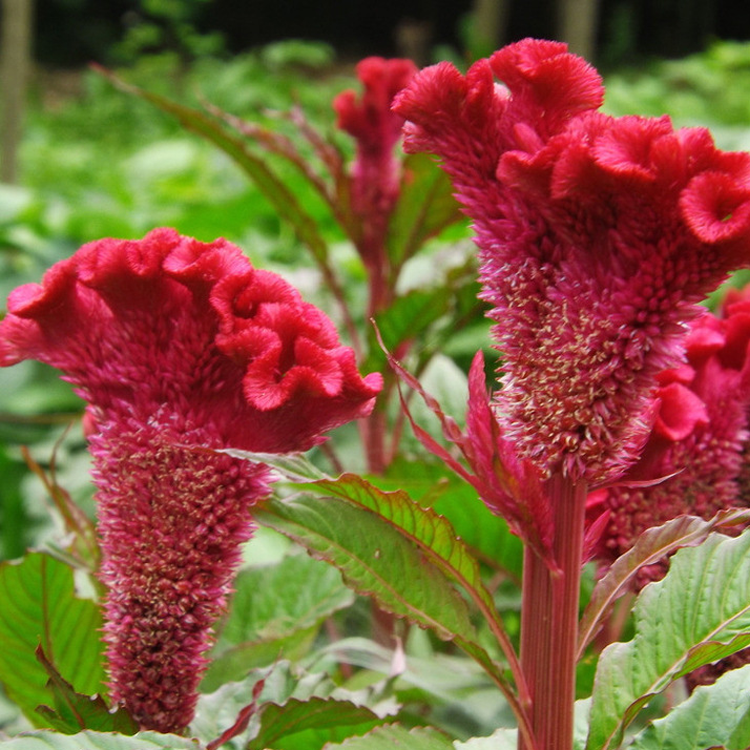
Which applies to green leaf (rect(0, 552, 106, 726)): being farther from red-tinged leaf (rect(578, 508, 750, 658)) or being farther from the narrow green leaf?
the narrow green leaf

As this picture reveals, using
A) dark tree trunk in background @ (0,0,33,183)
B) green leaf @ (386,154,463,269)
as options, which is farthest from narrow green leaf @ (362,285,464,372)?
dark tree trunk in background @ (0,0,33,183)

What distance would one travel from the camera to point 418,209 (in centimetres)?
159

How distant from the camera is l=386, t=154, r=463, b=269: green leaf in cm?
157

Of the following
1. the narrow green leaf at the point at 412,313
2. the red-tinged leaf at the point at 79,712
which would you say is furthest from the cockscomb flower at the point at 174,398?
the narrow green leaf at the point at 412,313

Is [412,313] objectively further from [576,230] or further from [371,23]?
[371,23]

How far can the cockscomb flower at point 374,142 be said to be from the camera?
1533 mm

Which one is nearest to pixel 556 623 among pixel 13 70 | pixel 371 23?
pixel 13 70

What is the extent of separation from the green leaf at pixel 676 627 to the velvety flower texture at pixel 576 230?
0.13 metres

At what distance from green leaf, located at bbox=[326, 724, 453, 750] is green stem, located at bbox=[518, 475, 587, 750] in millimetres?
67

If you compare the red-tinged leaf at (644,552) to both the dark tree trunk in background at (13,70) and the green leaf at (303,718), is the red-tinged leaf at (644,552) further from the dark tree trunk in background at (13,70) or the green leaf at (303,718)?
the dark tree trunk in background at (13,70)

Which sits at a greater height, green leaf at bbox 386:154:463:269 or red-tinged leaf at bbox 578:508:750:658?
green leaf at bbox 386:154:463:269

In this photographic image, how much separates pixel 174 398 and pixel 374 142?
94 cm

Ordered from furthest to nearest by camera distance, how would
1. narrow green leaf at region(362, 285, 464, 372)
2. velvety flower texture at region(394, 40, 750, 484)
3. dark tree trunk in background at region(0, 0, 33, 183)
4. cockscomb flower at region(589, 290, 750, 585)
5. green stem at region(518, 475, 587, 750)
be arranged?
dark tree trunk in background at region(0, 0, 33, 183), narrow green leaf at region(362, 285, 464, 372), cockscomb flower at region(589, 290, 750, 585), green stem at region(518, 475, 587, 750), velvety flower texture at region(394, 40, 750, 484)

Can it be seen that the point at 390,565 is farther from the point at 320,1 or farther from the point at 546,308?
the point at 320,1
